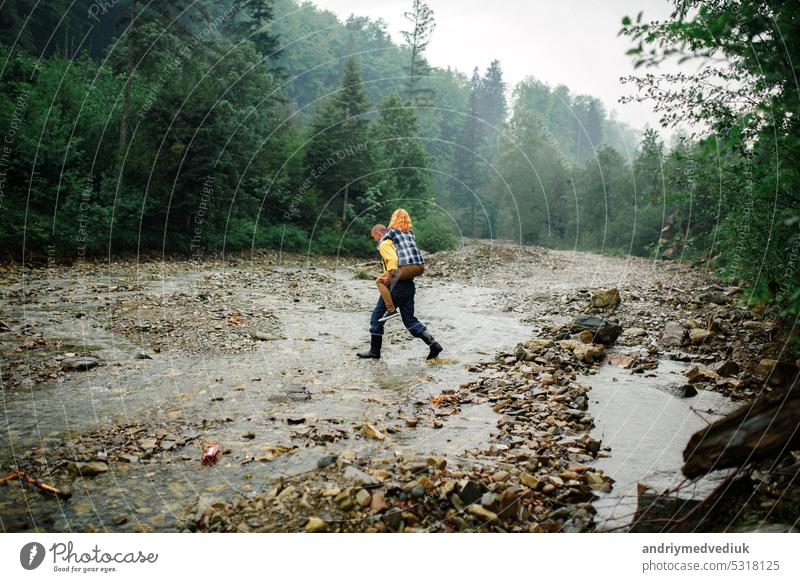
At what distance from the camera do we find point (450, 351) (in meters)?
10.4

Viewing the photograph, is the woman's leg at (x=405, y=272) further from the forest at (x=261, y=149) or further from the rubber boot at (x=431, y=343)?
the forest at (x=261, y=149)

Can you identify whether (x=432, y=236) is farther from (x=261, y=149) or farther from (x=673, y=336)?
(x=673, y=336)

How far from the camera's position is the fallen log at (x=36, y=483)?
14.0 ft

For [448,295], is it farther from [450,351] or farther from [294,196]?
[294,196]

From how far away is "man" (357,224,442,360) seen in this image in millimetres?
8898

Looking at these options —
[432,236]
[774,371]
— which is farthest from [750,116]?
[432,236]

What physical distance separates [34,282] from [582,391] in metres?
15.6

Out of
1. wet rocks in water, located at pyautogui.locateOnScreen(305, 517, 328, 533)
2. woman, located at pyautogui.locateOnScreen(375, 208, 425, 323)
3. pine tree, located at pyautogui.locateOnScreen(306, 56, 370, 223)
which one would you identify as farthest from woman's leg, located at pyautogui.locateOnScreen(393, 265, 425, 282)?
pine tree, located at pyautogui.locateOnScreen(306, 56, 370, 223)

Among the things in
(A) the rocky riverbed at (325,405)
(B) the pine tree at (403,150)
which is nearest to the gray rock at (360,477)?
(A) the rocky riverbed at (325,405)

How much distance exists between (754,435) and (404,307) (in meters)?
6.43

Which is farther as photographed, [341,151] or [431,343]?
[341,151]

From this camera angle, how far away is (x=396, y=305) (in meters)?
9.19
